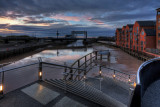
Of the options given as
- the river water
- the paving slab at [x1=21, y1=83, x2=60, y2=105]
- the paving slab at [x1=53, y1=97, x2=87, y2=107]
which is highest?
the paving slab at [x1=21, y1=83, x2=60, y2=105]

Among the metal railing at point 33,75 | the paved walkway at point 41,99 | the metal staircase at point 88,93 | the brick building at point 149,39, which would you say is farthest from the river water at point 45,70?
the brick building at point 149,39

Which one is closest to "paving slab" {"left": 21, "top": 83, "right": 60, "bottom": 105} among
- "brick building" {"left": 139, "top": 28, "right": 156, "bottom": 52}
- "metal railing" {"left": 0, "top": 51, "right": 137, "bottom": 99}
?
"metal railing" {"left": 0, "top": 51, "right": 137, "bottom": 99}

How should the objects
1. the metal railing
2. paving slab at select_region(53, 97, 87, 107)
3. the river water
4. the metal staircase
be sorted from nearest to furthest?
paving slab at select_region(53, 97, 87, 107) < the metal staircase < the metal railing < the river water

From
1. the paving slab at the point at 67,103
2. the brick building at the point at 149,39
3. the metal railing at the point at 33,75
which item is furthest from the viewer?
the brick building at the point at 149,39

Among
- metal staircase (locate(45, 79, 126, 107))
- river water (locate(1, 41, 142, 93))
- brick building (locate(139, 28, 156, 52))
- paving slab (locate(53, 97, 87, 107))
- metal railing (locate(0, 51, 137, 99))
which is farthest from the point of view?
brick building (locate(139, 28, 156, 52))

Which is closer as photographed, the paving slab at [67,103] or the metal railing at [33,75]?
the paving slab at [67,103]

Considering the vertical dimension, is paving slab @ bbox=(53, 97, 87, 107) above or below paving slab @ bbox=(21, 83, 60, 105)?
below

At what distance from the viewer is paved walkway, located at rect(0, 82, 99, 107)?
13.4ft

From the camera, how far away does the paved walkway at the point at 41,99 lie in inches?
160

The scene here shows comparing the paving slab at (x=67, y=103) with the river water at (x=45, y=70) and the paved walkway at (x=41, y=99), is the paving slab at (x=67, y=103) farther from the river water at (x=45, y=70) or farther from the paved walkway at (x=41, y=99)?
the river water at (x=45, y=70)

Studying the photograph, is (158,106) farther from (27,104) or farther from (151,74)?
(27,104)

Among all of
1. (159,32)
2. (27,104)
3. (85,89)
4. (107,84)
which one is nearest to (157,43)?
(159,32)

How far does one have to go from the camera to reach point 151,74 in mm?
4469

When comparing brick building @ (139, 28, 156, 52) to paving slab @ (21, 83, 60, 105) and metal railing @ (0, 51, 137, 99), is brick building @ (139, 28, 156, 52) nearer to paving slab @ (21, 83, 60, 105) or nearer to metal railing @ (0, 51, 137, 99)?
metal railing @ (0, 51, 137, 99)
